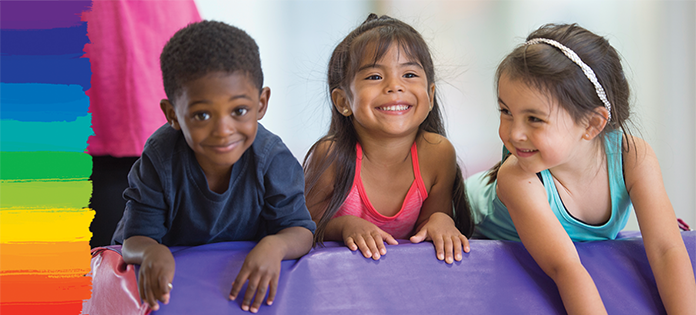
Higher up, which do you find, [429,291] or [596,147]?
[596,147]

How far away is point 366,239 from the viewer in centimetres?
113

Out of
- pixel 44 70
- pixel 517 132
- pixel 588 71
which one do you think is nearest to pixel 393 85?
pixel 517 132

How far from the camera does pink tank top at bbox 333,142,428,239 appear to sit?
1444 mm

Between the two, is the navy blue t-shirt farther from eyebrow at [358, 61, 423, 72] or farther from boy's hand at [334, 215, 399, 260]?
eyebrow at [358, 61, 423, 72]

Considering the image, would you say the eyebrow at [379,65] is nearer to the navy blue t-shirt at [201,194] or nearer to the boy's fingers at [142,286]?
the navy blue t-shirt at [201,194]

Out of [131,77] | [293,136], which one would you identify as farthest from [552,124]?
[293,136]

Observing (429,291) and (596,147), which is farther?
(596,147)

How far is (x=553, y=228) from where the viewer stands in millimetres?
1076

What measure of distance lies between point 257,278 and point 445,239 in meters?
0.47

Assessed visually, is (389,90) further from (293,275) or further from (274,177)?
(293,275)

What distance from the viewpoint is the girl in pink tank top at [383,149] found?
1344 millimetres

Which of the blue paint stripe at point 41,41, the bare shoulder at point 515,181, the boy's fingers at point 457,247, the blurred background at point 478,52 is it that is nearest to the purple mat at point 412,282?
the boy's fingers at point 457,247

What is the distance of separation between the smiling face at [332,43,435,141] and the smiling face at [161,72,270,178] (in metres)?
0.45

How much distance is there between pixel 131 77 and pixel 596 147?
122 centimetres
